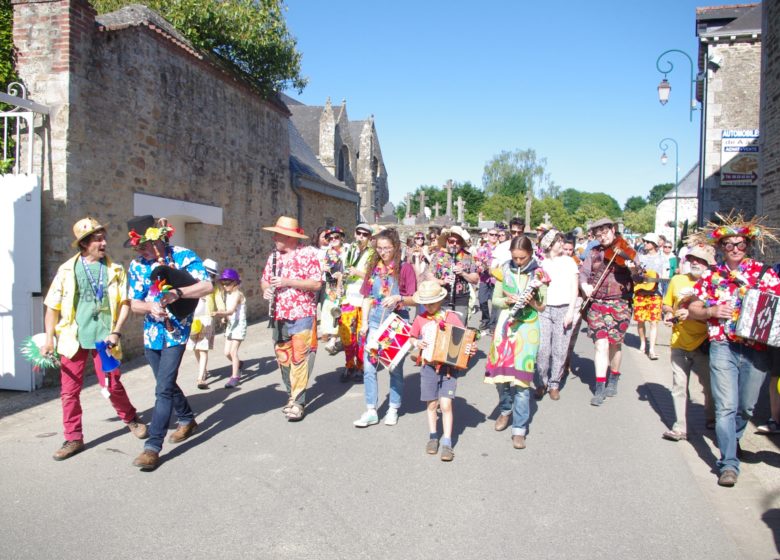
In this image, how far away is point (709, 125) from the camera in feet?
67.5

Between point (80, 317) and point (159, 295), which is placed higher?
point (159, 295)

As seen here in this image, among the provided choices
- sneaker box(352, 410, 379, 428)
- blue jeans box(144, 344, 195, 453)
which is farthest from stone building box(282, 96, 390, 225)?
blue jeans box(144, 344, 195, 453)

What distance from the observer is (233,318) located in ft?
25.0

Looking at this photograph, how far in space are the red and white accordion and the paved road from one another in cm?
113

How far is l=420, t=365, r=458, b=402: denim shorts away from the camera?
496 cm

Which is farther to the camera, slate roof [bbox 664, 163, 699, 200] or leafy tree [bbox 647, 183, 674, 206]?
leafy tree [bbox 647, 183, 674, 206]

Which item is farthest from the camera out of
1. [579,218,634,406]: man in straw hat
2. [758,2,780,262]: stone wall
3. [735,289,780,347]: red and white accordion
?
[758,2,780,262]: stone wall

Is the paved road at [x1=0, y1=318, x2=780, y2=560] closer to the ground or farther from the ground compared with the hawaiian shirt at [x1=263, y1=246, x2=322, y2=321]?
closer to the ground

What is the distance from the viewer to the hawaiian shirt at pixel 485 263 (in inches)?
464

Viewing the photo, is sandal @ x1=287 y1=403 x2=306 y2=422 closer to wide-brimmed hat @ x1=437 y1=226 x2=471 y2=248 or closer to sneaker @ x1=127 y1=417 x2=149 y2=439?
sneaker @ x1=127 y1=417 x2=149 y2=439

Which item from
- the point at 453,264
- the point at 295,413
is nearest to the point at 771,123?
the point at 453,264

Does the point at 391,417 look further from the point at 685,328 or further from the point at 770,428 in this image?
the point at 770,428

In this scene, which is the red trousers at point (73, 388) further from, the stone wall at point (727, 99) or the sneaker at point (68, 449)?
the stone wall at point (727, 99)

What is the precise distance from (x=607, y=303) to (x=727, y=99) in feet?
57.5
